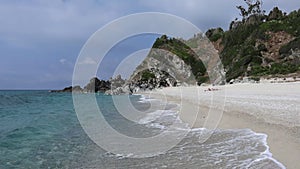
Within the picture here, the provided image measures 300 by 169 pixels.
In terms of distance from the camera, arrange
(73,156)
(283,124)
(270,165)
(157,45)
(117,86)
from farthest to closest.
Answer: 1. (157,45)
2. (117,86)
3. (283,124)
4. (73,156)
5. (270,165)

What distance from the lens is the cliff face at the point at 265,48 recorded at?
158ft

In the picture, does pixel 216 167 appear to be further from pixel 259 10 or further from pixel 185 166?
pixel 259 10

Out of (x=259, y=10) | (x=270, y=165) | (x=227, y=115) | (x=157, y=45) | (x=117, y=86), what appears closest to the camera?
(x=270, y=165)

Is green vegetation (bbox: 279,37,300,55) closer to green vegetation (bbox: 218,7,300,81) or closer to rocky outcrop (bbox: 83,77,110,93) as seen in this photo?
green vegetation (bbox: 218,7,300,81)

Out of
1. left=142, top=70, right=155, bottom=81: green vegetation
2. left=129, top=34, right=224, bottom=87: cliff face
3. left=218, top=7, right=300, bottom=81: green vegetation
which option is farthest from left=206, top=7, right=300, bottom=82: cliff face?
left=142, top=70, right=155, bottom=81: green vegetation

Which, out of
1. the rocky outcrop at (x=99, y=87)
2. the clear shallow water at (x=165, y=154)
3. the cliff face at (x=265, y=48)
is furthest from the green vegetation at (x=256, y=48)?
the clear shallow water at (x=165, y=154)

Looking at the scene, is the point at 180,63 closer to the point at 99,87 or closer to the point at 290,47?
the point at 99,87

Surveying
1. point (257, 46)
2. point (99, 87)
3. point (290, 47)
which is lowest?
point (99, 87)

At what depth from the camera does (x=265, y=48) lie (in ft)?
199

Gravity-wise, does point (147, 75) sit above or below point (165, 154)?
above

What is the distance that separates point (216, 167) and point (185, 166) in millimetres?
730

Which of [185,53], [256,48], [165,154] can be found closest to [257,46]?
[256,48]

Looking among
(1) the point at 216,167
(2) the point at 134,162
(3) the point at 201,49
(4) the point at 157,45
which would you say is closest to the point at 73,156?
(2) the point at 134,162

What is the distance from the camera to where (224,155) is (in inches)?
288
